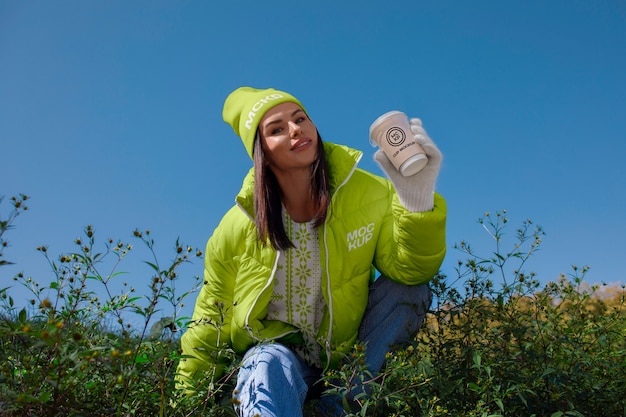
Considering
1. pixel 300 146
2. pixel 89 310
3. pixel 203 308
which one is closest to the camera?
pixel 89 310

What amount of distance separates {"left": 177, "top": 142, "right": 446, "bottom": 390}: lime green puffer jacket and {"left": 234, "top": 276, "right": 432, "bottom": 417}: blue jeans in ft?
0.23

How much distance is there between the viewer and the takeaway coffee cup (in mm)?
2430

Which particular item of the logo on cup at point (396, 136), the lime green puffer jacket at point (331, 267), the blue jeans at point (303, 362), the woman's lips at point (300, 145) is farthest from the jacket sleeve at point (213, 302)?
the logo on cup at point (396, 136)

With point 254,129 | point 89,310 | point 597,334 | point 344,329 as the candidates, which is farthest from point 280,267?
point 597,334

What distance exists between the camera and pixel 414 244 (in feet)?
8.64

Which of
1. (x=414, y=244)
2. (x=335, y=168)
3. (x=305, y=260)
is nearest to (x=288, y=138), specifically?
(x=335, y=168)

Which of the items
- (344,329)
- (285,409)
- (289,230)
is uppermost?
(289,230)

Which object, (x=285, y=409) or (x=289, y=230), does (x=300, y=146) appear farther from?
(x=285, y=409)

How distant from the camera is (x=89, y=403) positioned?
2297 mm

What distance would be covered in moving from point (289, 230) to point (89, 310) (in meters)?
0.95

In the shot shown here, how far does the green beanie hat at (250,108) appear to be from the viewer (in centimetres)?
297

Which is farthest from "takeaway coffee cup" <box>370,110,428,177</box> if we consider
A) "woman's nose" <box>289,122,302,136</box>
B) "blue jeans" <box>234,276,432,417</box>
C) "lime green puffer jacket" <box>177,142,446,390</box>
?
"blue jeans" <box>234,276,432,417</box>

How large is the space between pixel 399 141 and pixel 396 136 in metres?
0.02

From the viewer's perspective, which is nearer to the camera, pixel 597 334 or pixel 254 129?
pixel 597 334
